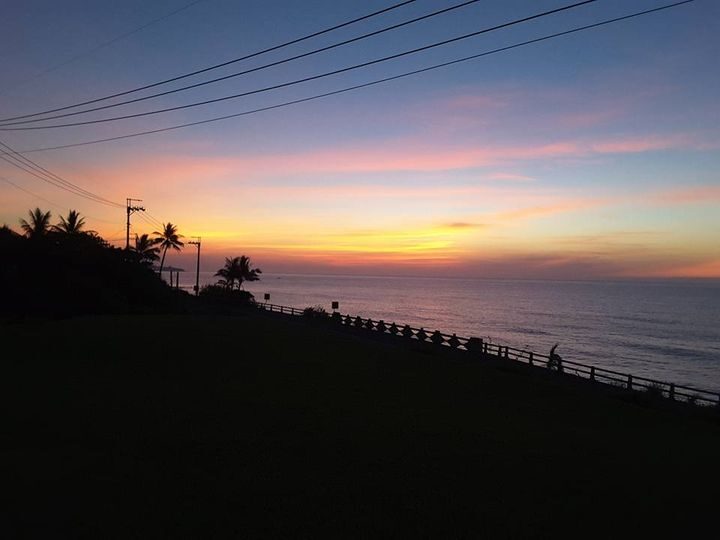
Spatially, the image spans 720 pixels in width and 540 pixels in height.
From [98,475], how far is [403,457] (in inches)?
185

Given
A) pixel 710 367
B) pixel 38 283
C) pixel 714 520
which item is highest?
pixel 38 283

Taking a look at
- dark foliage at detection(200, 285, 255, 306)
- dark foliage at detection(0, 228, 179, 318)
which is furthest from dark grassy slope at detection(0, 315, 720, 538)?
dark foliage at detection(200, 285, 255, 306)

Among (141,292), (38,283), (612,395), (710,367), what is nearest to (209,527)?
(612,395)

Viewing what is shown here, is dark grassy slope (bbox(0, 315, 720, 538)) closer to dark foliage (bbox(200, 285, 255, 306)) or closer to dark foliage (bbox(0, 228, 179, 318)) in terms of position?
dark foliage (bbox(0, 228, 179, 318))

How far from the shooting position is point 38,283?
35.0 m

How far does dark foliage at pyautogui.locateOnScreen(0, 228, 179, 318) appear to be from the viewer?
33.8m

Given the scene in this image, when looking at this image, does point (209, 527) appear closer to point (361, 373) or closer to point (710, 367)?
point (361, 373)

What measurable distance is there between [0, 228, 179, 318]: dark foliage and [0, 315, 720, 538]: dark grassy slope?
17518 millimetres

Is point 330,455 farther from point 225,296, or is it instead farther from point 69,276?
point 225,296

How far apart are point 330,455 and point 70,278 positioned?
109ft

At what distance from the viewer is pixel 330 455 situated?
9547mm

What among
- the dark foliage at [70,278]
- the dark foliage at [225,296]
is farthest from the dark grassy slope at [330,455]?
the dark foliage at [225,296]

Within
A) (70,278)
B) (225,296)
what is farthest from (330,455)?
(225,296)

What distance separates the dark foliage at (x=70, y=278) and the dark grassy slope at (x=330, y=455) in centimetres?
1752
